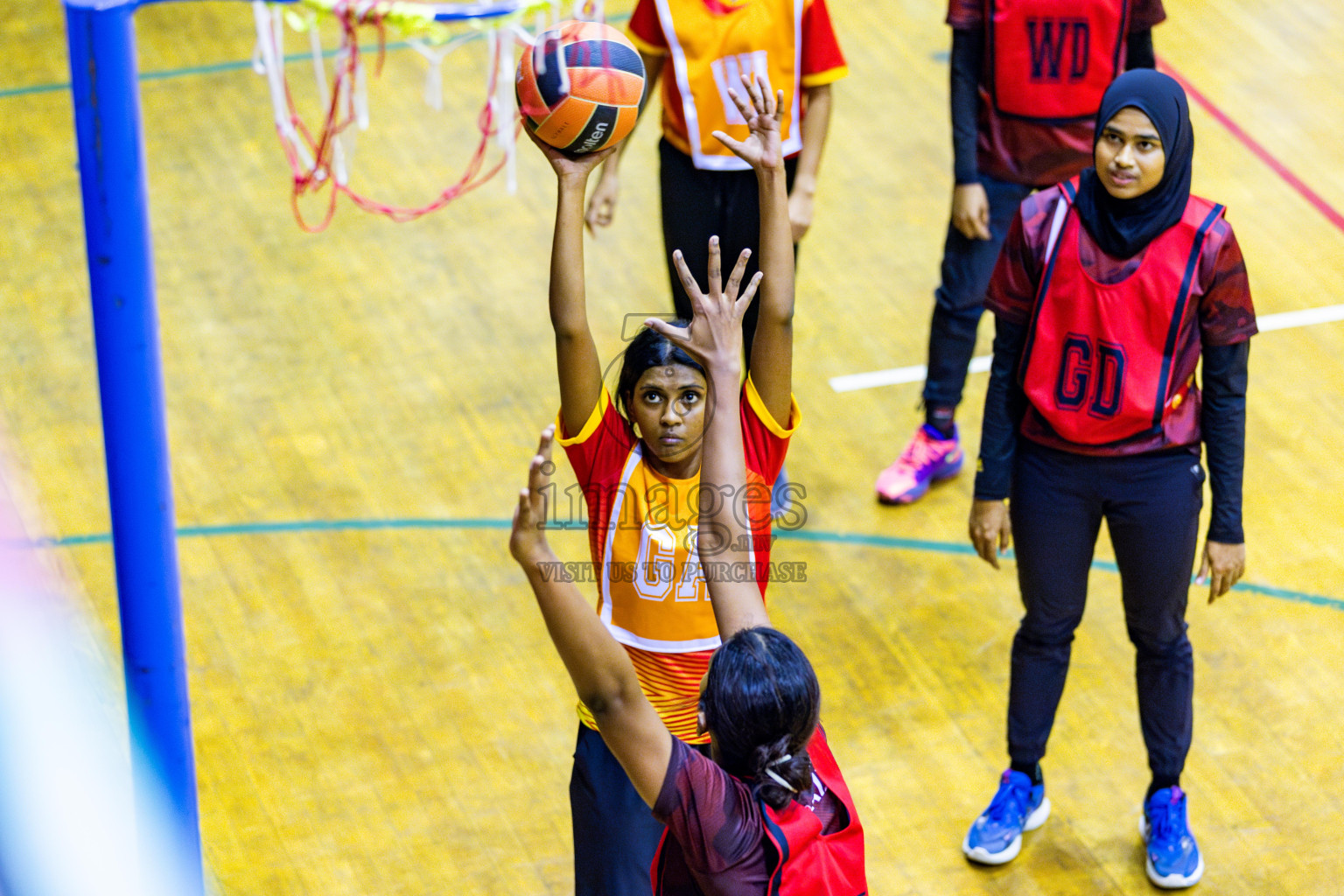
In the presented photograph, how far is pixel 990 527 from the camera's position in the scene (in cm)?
351

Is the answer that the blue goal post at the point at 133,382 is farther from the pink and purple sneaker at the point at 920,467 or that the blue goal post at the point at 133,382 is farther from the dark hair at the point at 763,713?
the pink and purple sneaker at the point at 920,467

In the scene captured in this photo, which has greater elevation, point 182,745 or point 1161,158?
point 1161,158

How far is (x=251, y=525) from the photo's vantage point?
15.8 ft

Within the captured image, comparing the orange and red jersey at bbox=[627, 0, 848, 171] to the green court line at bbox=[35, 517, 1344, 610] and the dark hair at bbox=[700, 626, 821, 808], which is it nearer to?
the green court line at bbox=[35, 517, 1344, 610]

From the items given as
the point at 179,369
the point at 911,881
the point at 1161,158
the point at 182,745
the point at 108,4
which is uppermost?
the point at 108,4

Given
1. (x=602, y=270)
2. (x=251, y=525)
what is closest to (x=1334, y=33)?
(x=602, y=270)

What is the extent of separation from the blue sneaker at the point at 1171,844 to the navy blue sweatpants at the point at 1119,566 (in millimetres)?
64

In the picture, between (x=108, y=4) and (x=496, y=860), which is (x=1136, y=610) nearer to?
(x=496, y=860)

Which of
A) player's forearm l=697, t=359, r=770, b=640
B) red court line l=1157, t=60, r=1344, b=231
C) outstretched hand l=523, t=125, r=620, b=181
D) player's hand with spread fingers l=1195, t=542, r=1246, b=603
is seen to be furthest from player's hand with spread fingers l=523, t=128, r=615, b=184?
red court line l=1157, t=60, r=1344, b=231

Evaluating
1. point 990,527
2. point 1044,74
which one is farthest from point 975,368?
point 990,527

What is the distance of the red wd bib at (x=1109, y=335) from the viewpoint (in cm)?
317

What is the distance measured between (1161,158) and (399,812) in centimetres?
226

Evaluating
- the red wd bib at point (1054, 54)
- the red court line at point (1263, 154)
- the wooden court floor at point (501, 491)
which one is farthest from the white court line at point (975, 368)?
the red wd bib at point (1054, 54)

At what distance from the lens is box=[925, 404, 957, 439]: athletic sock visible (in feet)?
16.2
